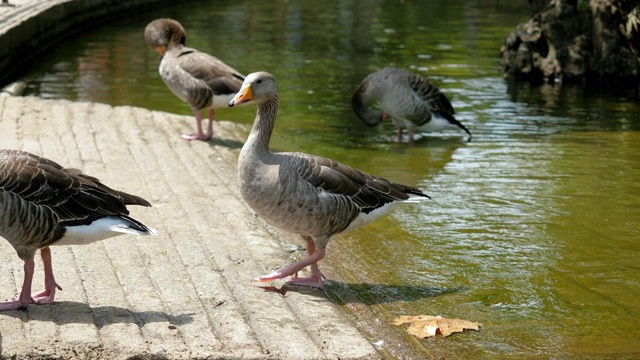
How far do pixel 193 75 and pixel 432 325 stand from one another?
6.30m

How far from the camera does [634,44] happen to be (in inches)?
704

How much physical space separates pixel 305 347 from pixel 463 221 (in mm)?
3790

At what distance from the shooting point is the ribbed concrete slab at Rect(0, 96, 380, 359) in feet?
19.1

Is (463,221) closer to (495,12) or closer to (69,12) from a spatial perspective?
(69,12)

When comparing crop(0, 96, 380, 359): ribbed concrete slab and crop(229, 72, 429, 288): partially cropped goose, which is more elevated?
crop(229, 72, 429, 288): partially cropped goose

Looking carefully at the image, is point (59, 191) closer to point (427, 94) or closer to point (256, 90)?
point (256, 90)

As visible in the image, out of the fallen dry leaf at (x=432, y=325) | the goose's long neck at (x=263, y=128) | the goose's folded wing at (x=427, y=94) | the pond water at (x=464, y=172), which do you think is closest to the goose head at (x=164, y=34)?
the pond water at (x=464, y=172)

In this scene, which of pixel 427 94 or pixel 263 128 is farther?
pixel 427 94

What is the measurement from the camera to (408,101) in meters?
13.2

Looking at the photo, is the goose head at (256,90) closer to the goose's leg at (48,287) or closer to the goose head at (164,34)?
the goose's leg at (48,287)

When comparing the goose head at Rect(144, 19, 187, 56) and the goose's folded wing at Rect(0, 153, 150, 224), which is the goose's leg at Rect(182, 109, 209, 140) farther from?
the goose's folded wing at Rect(0, 153, 150, 224)

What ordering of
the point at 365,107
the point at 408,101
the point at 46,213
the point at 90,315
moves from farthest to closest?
the point at 365,107 < the point at 408,101 < the point at 90,315 < the point at 46,213

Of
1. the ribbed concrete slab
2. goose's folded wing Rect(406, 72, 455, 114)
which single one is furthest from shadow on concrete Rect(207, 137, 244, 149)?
goose's folded wing Rect(406, 72, 455, 114)

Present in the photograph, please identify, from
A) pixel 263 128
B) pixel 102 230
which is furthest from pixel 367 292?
pixel 102 230
